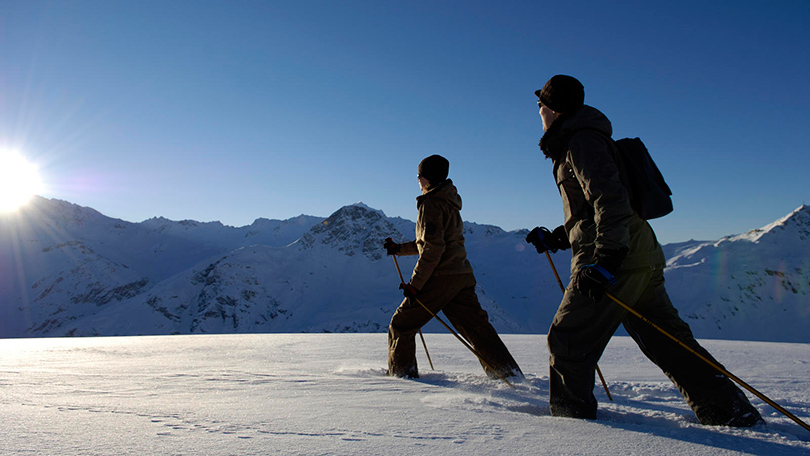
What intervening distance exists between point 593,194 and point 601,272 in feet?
1.23

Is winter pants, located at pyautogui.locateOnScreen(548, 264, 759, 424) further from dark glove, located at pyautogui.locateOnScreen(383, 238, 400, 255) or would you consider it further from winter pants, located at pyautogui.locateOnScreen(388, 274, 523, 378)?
dark glove, located at pyautogui.locateOnScreen(383, 238, 400, 255)

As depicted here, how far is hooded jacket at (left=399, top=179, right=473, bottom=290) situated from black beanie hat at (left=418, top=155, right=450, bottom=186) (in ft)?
0.25

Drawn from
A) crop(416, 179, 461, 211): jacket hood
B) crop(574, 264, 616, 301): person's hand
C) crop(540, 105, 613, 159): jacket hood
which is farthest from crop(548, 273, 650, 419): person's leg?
crop(416, 179, 461, 211): jacket hood

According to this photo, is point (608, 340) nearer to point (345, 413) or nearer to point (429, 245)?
point (345, 413)

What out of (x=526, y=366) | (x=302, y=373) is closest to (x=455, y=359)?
(x=526, y=366)

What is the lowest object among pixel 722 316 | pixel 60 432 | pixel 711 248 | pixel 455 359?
pixel 722 316

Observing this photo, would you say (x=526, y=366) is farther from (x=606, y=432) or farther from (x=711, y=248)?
(x=711, y=248)

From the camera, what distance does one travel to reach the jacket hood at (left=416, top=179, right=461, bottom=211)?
3.82m

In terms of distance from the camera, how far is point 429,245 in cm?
368

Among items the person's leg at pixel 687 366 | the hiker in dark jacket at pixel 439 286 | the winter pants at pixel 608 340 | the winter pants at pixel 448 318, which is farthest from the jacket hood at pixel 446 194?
the person's leg at pixel 687 366

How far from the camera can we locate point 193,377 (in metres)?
3.41

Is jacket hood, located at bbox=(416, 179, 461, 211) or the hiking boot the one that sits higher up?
jacket hood, located at bbox=(416, 179, 461, 211)

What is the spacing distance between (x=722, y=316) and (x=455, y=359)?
57.0 metres

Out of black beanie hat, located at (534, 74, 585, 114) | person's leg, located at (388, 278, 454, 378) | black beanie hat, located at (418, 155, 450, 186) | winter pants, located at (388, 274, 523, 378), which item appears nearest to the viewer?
black beanie hat, located at (534, 74, 585, 114)
